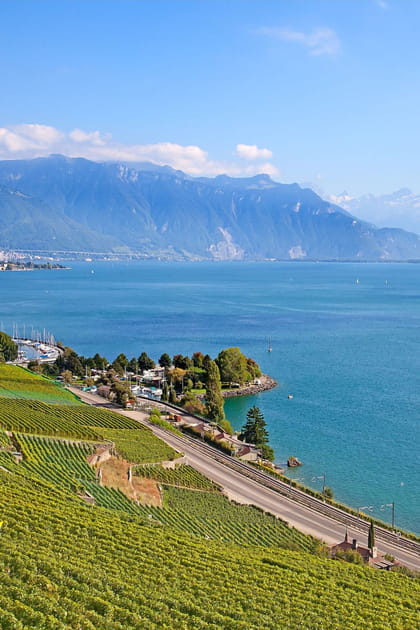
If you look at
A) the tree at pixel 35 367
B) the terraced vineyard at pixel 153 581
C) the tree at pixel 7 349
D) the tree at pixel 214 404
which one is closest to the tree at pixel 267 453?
the tree at pixel 214 404

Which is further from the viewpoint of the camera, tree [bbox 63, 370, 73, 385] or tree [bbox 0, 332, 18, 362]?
tree [bbox 0, 332, 18, 362]

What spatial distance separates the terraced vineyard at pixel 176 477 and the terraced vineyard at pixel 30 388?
14074mm

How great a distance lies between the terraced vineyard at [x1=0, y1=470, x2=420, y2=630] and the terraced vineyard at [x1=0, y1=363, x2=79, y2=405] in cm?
2208

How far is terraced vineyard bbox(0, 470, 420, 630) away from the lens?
39.5 feet

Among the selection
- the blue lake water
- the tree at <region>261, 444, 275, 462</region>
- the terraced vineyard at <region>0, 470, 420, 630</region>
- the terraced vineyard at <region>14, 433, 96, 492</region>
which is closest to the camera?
the terraced vineyard at <region>0, 470, 420, 630</region>

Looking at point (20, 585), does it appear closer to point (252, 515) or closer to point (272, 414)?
point (252, 515)

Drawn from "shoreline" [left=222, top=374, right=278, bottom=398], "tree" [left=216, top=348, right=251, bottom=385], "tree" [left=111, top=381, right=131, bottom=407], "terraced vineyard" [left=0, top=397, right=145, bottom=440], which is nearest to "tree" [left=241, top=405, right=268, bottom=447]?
"terraced vineyard" [left=0, top=397, right=145, bottom=440]

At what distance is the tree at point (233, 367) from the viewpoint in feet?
190

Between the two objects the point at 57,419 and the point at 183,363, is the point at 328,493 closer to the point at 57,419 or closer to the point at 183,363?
the point at 57,419

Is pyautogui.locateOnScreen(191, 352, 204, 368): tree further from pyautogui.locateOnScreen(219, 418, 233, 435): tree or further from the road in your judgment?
the road

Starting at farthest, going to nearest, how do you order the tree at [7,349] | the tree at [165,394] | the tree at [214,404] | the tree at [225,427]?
the tree at [7,349]
the tree at [165,394]
the tree at [214,404]
the tree at [225,427]

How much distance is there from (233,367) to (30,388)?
20180mm

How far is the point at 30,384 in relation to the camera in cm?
4753

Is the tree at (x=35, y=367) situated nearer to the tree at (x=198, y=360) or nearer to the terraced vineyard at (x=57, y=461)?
the tree at (x=198, y=360)
